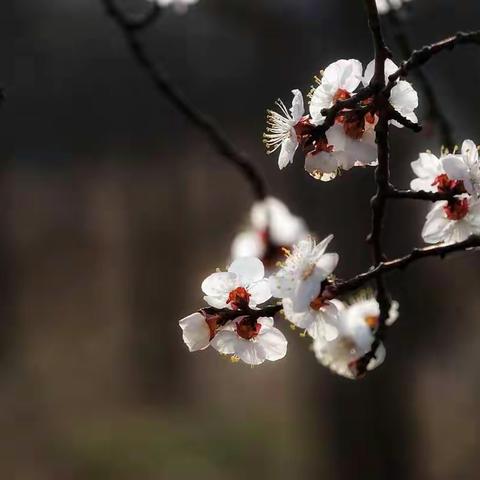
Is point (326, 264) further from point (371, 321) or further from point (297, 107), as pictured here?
point (371, 321)

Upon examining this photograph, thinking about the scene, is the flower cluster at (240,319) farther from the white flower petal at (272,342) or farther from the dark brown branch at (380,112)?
the dark brown branch at (380,112)

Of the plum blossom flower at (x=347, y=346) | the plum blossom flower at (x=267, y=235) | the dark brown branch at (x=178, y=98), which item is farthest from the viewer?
the plum blossom flower at (x=267, y=235)

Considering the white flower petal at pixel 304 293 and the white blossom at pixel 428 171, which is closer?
the white flower petal at pixel 304 293

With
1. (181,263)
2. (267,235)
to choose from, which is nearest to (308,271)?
(267,235)

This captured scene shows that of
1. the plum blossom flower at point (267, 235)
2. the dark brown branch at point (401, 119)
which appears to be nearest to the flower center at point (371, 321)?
Answer: the dark brown branch at point (401, 119)

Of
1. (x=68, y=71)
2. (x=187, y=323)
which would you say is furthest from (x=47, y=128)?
(x=187, y=323)

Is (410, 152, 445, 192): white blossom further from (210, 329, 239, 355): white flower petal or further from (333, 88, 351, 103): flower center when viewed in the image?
(210, 329, 239, 355): white flower petal

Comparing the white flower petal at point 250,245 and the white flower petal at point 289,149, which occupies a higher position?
the white flower petal at point 250,245

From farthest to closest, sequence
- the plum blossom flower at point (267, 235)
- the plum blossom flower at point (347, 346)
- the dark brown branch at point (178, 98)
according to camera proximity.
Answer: the plum blossom flower at point (267, 235)
the dark brown branch at point (178, 98)
the plum blossom flower at point (347, 346)

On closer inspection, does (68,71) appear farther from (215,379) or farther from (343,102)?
(343,102)
